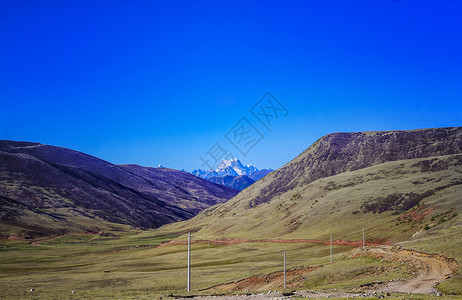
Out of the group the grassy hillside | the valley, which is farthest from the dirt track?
the grassy hillside

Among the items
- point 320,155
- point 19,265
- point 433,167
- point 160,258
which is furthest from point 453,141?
point 19,265

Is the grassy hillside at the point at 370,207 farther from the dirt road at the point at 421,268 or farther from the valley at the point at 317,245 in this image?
the dirt road at the point at 421,268

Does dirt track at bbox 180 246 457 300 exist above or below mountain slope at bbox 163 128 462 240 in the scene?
below

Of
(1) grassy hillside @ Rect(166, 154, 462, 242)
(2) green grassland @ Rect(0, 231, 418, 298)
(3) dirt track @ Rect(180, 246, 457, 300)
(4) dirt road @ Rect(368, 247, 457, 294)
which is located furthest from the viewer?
(1) grassy hillside @ Rect(166, 154, 462, 242)

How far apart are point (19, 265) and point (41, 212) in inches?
4646

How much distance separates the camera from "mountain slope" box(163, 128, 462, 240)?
95.0m

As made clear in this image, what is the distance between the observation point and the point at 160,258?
94.9 m

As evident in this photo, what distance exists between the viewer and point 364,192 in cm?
11975

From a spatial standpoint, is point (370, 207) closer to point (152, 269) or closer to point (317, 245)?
point (317, 245)

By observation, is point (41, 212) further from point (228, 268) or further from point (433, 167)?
point (433, 167)

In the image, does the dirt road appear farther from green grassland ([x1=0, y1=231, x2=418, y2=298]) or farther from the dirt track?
green grassland ([x1=0, y1=231, x2=418, y2=298])

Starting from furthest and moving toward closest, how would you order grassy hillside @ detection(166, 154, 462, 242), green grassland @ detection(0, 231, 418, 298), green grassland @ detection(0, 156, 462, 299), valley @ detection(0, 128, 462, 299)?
grassy hillside @ detection(166, 154, 462, 242) → green grassland @ detection(0, 156, 462, 299) → green grassland @ detection(0, 231, 418, 298) → valley @ detection(0, 128, 462, 299)

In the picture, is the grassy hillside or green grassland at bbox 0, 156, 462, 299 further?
the grassy hillside

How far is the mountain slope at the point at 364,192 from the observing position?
95.0m
